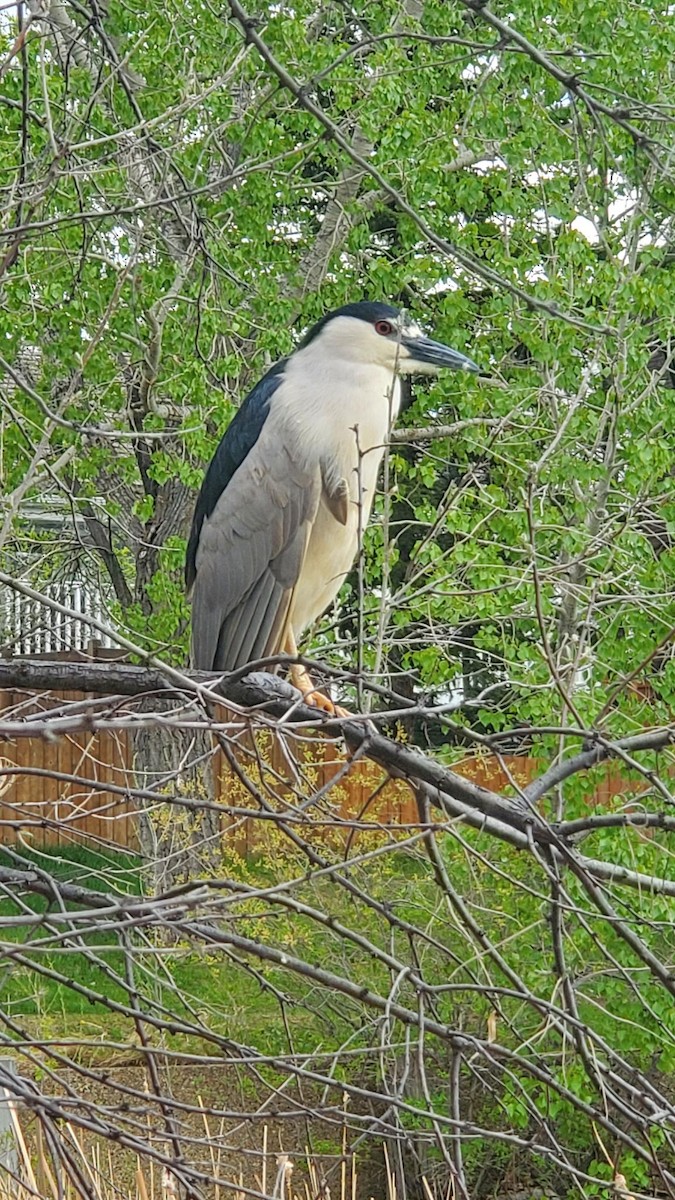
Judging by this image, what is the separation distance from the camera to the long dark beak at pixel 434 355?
4316 mm

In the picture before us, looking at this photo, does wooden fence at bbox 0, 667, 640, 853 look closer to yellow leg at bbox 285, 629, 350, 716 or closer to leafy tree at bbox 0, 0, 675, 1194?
yellow leg at bbox 285, 629, 350, 716

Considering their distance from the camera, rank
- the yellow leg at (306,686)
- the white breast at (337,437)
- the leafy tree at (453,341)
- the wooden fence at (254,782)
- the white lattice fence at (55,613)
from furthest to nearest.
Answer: the white lattice fence at (55,613) < the leafy tree at (453,341) < the white breast at (337,437) < the yellow leg at (306,686) < the wooden fence at (254,782)

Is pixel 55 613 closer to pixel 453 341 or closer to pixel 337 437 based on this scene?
pixel 453 341

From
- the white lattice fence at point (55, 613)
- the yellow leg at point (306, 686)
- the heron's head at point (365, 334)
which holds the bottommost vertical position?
the white lattice fence at point (55, 613)

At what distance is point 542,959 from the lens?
778 centimetres

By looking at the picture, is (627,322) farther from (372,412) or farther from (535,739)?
(372,412)

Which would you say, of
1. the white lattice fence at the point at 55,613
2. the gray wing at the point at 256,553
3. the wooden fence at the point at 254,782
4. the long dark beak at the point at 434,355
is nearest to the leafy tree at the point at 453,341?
the wooden fence at the point at 254,782

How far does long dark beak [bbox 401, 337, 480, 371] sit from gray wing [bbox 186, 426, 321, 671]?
46cm

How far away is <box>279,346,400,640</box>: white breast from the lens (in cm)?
452

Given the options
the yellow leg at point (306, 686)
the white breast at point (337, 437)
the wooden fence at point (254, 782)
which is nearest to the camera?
the wooden fence at point (254, 782)

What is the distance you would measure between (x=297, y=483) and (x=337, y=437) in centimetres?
19

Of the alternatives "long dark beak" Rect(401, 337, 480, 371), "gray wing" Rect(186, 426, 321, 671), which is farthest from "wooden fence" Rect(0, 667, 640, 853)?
"long dark beak" Rect(401, 337, 480, 371)

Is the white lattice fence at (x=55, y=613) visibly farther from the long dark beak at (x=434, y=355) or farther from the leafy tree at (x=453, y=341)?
the long dark beak at (x=434, y=355)

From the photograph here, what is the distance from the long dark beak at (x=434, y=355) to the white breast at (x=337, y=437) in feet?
0.35
